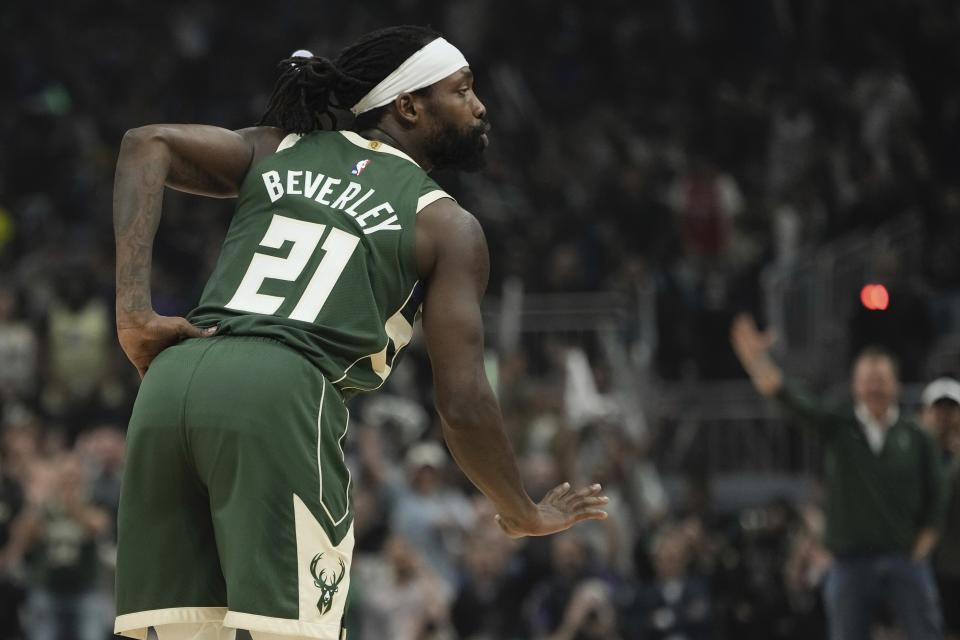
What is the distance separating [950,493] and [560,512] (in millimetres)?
6429

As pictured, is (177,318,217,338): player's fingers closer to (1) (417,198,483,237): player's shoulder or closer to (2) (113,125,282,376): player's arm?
(2) (113,125,282,376): player's arm

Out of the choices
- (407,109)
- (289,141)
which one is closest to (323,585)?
(289,141)

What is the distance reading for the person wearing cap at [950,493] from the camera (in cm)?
1018

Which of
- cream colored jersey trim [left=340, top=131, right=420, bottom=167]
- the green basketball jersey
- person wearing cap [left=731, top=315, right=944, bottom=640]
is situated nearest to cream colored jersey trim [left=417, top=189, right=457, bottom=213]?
the green basketball jersey

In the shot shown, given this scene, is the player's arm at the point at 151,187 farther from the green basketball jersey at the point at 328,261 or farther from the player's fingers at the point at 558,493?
the player's fingers at the point at 558,493

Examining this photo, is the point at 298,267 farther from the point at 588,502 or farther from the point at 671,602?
the point at 671,602

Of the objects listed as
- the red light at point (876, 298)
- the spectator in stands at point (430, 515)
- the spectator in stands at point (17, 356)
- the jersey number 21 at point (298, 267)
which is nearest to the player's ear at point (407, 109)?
the jersey number 21 at point (298, 267)

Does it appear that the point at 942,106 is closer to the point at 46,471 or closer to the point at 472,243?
the point at 46,471

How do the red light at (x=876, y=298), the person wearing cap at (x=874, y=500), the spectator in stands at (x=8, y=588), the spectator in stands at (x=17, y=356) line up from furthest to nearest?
1. the spectator in stands at (x=17, y=356)
2. the red light at (x=876, y=298)
3. the spectator in stands at (x=8, y=588)
4. the person wearing cap at (x=874, y=500)

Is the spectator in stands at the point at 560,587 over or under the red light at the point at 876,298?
under

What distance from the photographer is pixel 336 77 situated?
4.27 meters

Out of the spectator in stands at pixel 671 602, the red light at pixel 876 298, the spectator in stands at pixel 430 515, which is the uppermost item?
the red light at pixel 876 298

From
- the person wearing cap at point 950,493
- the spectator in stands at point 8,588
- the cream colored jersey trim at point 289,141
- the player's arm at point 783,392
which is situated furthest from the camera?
the spectator in stands at point 8,588

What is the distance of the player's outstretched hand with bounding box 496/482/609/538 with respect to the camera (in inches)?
168
